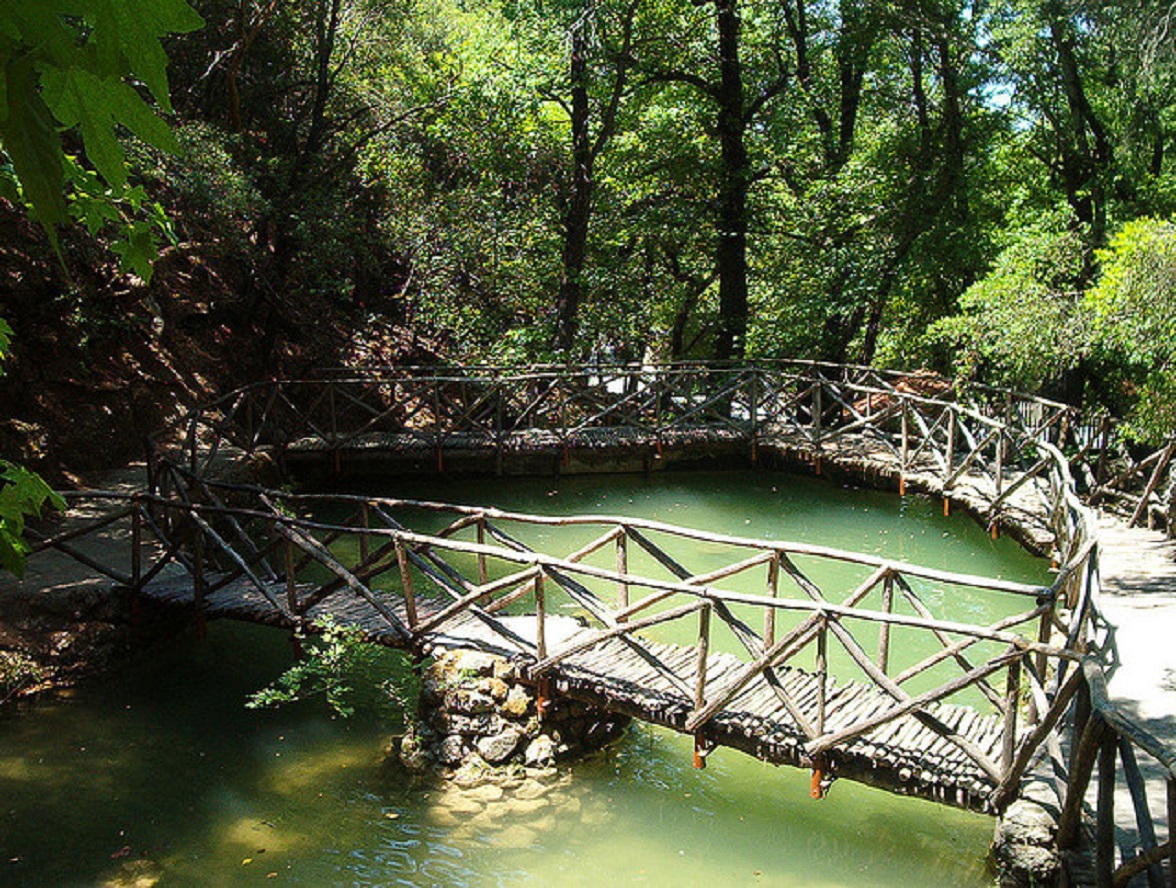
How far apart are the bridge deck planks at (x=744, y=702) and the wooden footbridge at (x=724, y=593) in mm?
17

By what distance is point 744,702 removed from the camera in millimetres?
6238

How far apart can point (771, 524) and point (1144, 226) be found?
594 cm

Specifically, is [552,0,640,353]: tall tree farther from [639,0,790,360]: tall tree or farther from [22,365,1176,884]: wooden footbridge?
[22,365,1176,884]: wooden footbridge

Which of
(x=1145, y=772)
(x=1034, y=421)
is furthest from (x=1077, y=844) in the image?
(x=1034, y=421)

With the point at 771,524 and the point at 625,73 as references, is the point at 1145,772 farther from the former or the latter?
the point at 625,73

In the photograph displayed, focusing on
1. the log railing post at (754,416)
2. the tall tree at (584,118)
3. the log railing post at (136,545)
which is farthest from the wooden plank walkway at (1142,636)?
the tall tree at (584,118)

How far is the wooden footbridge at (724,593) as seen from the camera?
540cm

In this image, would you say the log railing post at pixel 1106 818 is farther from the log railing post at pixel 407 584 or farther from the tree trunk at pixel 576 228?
the tree trunk at pixel 576 228

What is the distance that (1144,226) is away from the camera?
347 inches

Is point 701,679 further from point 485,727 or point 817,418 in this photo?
point 817,418

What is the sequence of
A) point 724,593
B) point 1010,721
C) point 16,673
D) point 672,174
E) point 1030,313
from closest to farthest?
point 1010,721 → point 724,593 → point 16,673 → point 1030,313 → point 672,174

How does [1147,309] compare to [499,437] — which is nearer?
[1147,309]

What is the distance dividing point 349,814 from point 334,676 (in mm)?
2062

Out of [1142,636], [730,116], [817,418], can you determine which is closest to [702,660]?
[1142,636]
